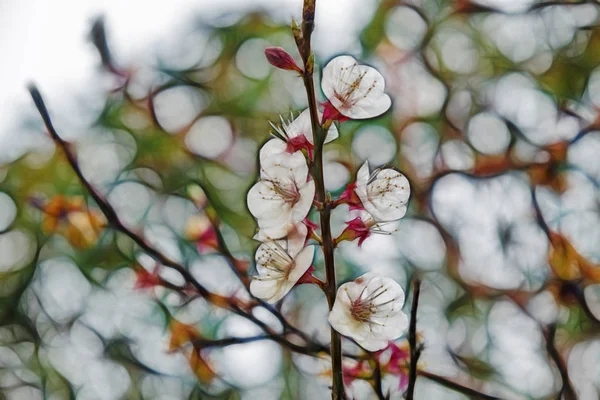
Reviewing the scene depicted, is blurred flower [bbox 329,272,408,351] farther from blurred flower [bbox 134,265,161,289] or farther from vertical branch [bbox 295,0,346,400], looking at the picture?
blurred flower [bbox 134,265,161,289]

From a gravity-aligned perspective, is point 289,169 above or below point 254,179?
above

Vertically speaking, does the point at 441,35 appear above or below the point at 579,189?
above

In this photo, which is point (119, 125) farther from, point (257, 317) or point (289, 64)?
point (289, 64)

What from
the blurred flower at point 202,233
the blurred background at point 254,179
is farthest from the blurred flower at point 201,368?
the blurred flower at point 202,233

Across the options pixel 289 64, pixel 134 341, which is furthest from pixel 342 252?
pixel 289 64

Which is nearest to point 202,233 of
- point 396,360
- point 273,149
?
point 396,360

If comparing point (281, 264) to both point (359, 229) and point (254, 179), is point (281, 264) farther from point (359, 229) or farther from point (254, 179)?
point (254, 179)

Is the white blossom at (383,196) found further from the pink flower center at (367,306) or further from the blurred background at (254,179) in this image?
the blurred background at (254,179)
